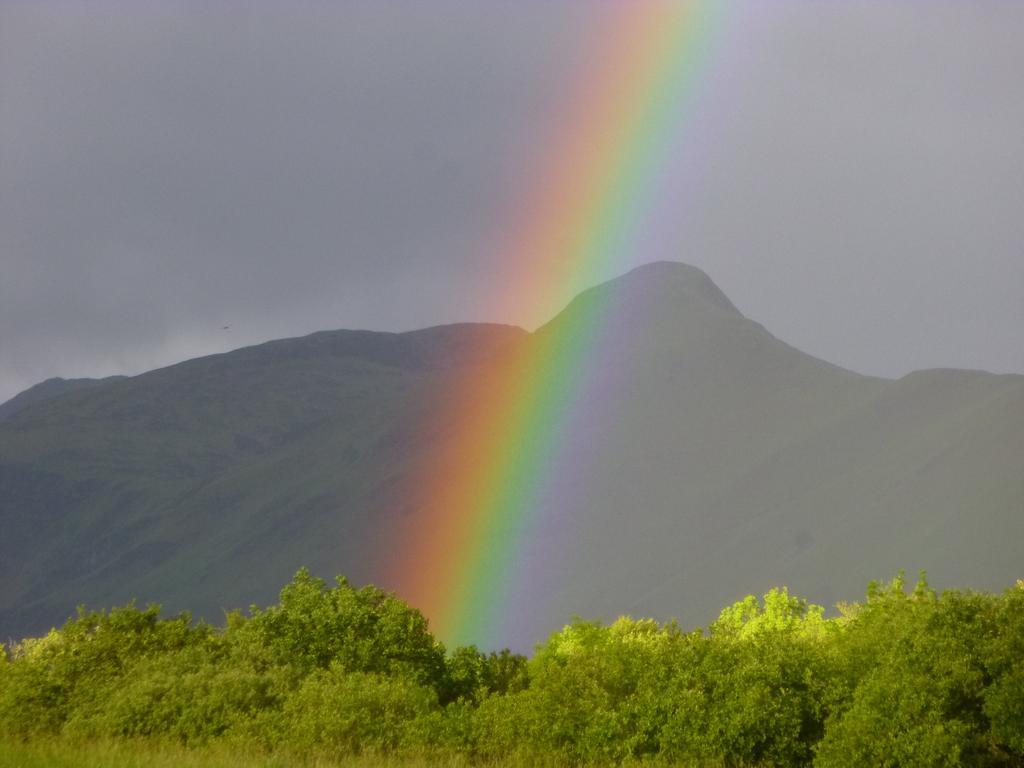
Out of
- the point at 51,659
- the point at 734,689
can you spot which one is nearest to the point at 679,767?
the point at 734,689

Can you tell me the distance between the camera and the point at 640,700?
94.8ft

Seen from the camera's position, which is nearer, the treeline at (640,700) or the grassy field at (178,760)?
the grassy field at (178,760)

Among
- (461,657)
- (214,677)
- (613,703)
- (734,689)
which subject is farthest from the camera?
(461,657)

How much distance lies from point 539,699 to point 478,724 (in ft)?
5.93

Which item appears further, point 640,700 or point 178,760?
point 640,700

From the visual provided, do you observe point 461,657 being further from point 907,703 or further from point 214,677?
point 907,703

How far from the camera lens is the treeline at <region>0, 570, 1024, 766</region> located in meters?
24.7

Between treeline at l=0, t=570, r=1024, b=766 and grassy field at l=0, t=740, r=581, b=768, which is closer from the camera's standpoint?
grassy field at l=0, t=740, r=581, b=768

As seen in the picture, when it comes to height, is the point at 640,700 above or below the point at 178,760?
above

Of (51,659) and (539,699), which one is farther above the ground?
(51,659)

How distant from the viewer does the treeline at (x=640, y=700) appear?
2467 cm

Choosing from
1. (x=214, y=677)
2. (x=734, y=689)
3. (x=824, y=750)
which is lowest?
(x=824, y=750)

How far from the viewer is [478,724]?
29.2m

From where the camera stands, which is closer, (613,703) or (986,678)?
(986,678)
